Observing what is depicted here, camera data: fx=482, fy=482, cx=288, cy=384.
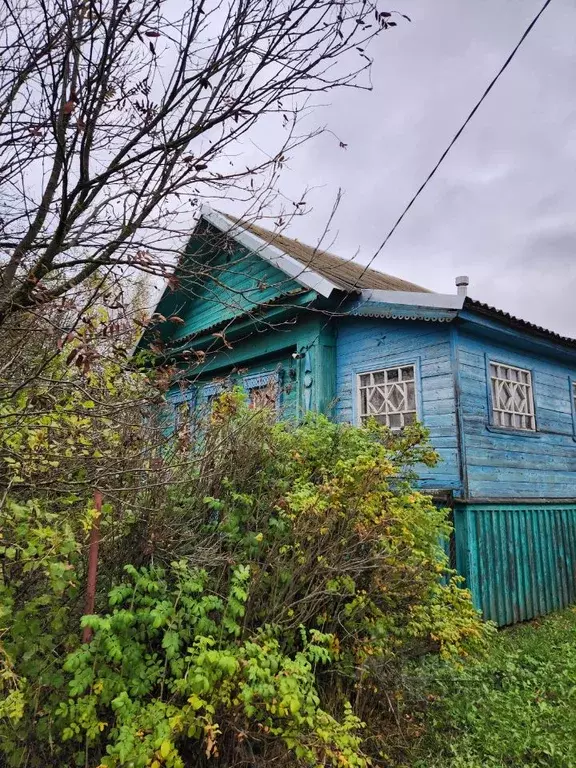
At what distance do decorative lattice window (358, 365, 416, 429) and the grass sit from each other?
9.91 feet

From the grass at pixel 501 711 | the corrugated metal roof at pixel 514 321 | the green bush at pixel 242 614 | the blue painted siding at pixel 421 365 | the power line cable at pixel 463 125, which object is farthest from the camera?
the blue painted siding at pixel 421 365

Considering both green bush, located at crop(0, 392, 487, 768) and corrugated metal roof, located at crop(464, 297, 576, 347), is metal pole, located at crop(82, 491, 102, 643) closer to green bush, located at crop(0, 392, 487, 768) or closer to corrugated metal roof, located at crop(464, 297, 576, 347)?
green bush, located at crop(0, 392, 487, 768)

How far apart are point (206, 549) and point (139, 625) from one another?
57cm

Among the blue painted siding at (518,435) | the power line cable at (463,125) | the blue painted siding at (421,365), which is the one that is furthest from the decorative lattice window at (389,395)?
the power line cable at (463,125)

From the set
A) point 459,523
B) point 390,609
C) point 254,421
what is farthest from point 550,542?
point 254,421

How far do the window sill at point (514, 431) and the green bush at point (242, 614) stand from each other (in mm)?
2797

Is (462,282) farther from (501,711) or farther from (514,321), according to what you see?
(501,711)

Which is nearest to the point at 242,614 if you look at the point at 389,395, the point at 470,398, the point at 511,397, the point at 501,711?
the point at 501,711

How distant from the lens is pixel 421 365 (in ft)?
22.1

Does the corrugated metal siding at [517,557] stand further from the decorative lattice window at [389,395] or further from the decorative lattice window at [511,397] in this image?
the decorative lattice window at [389,395]

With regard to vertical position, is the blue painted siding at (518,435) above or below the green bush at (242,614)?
above

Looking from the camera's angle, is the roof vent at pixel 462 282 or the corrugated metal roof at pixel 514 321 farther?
the roof vent at pixel 462 282

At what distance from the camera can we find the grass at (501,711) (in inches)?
129

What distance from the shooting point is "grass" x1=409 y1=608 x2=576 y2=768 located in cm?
329
